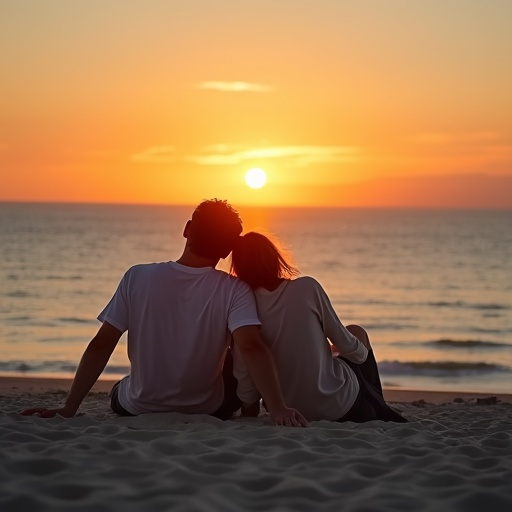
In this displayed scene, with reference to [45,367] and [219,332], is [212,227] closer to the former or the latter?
[219,332]

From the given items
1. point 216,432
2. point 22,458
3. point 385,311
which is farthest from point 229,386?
point 385,311

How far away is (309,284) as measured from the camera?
548 centimetres

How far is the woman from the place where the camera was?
5.48 m

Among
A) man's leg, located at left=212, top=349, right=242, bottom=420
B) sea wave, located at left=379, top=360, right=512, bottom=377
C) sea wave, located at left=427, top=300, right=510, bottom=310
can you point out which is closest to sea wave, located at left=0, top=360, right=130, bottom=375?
sea wave, located at left=379, top=360, right=512, bottom=377

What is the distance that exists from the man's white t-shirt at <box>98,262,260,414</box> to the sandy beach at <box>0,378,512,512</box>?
354 mm

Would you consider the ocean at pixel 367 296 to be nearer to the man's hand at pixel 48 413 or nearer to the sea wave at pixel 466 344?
the sea wave at pixel 466 344

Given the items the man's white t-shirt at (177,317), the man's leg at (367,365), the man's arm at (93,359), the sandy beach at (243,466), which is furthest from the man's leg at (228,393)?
the man's leg at (367,365)

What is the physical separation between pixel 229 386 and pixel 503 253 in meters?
52.4

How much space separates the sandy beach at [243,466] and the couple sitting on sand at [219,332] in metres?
0.23

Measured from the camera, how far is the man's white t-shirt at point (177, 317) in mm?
5406

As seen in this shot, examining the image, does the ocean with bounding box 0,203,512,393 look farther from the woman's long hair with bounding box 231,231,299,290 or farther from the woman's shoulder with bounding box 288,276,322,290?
the woman's shoulder with bounding box 288,276,322,290

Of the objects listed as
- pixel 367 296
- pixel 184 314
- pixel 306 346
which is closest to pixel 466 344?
pixel 367 296

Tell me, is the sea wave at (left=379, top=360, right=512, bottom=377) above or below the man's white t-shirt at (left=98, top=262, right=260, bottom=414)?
below

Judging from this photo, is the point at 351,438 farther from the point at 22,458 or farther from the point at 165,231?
the point at 165,231
